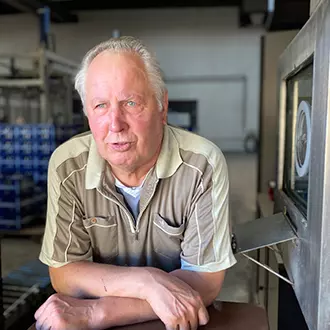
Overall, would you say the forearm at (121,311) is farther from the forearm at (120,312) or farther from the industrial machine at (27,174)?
the industrial machine at (27,174)

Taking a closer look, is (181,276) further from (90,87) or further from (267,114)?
(267,114)

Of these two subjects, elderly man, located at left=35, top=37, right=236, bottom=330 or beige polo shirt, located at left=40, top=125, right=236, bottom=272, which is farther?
beige polo shirt, located at left=40, top=125, right=236, bottom=272

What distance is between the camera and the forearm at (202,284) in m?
0.92

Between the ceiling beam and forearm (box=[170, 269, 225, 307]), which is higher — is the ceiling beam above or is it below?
above

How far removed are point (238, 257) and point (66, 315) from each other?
124 cm

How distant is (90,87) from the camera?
0.90 metres

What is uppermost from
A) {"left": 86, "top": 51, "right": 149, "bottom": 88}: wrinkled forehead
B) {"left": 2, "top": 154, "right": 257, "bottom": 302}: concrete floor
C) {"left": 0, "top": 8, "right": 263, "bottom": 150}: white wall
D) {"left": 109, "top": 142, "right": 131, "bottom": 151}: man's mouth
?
{"left": 0, "top": 8, "right": 263, "bottom": 150}: white wall

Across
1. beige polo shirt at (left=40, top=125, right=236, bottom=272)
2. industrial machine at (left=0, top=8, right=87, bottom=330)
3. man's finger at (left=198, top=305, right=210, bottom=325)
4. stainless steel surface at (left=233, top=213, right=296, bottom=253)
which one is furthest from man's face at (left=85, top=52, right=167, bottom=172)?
industrial machine at (left=0, top=8, right=87, bottom=330)

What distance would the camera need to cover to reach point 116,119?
34.2 inches

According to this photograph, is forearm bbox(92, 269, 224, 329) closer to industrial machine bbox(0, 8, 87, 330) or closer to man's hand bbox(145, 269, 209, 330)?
man's hand bbox(145, 269, 209, 330)

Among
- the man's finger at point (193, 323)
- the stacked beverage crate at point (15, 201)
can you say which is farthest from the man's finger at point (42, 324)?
the stacked beverage crate at point (15, 201)

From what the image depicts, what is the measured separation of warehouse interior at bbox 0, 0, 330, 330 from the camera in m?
0.94

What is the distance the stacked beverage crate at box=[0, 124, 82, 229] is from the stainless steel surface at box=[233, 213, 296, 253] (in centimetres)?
300

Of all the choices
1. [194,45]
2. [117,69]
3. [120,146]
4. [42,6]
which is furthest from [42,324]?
[194,45]
